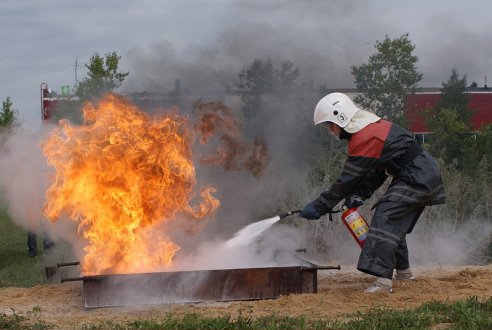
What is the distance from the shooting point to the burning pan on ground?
22.4 feet

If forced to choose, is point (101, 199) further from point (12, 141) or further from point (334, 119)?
point (12, 141)

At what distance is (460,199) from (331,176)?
216 centimetres

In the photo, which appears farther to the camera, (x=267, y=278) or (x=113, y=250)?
(x=113, y=250)

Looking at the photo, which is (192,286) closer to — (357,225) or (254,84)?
(357,225)

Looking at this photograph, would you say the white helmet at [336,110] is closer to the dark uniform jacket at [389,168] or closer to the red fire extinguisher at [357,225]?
the dark uniform jacket at [389,168]

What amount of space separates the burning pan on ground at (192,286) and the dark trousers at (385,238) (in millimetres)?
567

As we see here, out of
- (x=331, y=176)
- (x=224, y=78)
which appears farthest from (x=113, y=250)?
(x=331, y=176)

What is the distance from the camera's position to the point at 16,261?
43.3ft

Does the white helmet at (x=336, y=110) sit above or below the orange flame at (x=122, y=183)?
above

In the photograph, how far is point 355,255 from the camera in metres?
11.1

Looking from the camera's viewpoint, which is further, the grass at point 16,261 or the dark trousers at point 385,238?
the grass at point 16,261

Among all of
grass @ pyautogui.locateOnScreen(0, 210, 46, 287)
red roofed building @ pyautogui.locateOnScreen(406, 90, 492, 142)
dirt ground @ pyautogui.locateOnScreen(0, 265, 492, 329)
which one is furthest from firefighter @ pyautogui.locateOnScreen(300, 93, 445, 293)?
red roofed building @ pyautogui.locateOnScreen(406, 90, 492, 142)

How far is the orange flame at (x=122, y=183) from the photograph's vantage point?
7656 mm

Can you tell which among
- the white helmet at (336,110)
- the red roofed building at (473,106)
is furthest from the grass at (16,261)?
the red roofed building at (473,106)
